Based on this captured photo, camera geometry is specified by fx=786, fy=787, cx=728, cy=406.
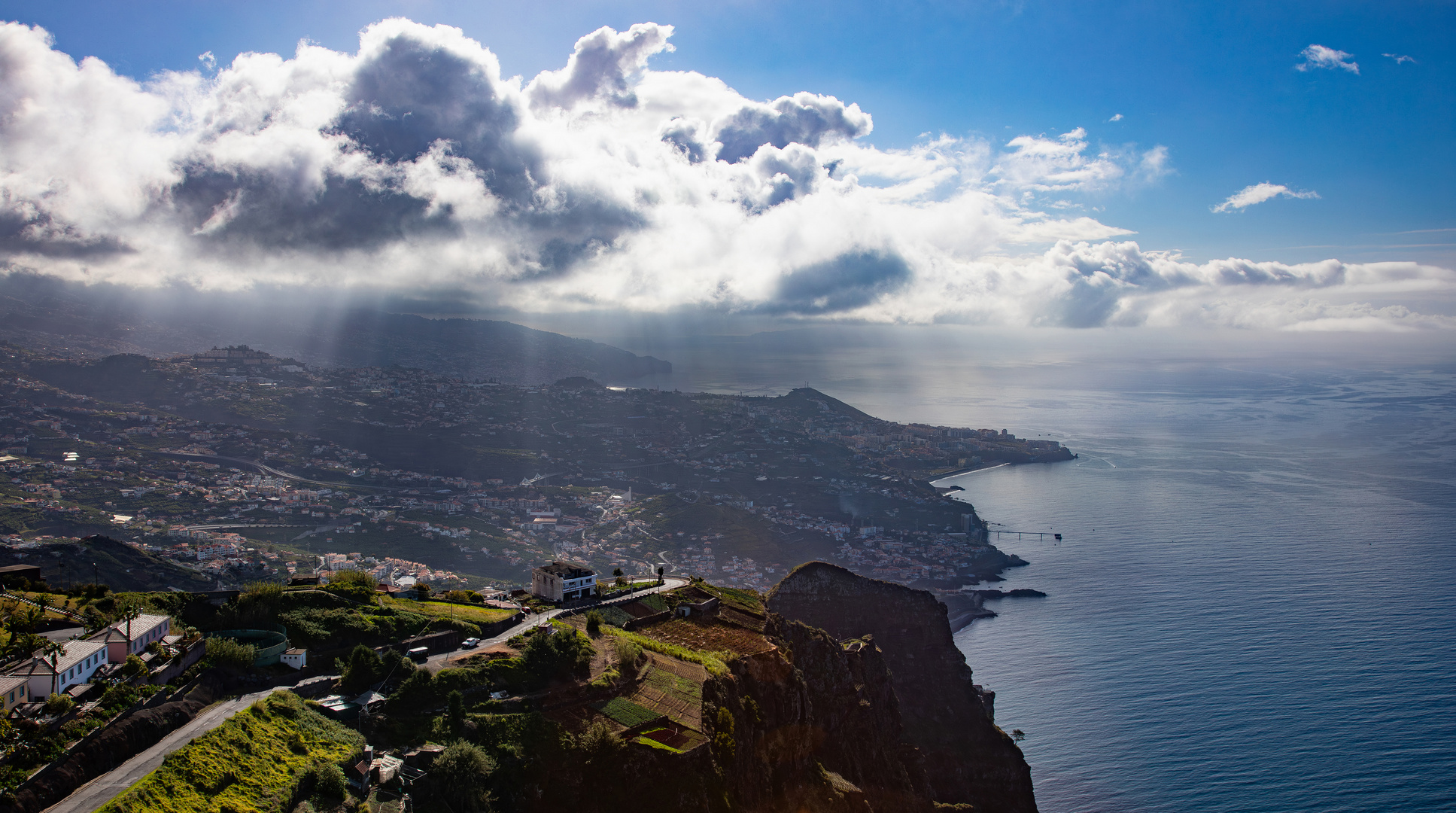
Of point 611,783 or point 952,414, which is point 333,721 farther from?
point 952,414

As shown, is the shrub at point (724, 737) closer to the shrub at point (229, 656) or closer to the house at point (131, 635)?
the shrub at point (229, 656)

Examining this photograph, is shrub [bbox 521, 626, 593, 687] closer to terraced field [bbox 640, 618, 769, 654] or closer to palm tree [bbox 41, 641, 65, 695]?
terraced field [bbox 640, 618, 769, 654]

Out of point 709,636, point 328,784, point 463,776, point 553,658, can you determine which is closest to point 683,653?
point 709,636

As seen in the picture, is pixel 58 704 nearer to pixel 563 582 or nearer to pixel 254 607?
pixel 254 607

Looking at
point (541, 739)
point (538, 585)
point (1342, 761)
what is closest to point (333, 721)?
point (541, 739)

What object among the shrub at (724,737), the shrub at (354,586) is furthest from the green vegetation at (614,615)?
the shrub at (724,737)

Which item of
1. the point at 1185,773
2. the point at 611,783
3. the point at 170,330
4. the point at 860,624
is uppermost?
the point at 170,330

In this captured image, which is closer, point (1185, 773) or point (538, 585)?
point (538, 585)
